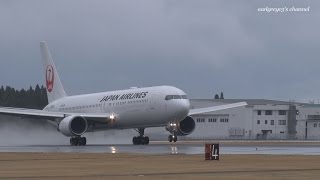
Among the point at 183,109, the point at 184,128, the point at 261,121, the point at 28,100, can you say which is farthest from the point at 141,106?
the point at 261,121

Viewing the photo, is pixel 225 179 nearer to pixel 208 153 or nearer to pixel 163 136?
pixel 208 153

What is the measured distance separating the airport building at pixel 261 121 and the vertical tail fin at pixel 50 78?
153 ft

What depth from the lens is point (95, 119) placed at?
8238 cm

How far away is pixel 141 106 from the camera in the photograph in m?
79.4

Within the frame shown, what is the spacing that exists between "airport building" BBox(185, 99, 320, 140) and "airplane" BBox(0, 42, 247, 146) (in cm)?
5659

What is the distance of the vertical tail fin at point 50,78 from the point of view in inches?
3844

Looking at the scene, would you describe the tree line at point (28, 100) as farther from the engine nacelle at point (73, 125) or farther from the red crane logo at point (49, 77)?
the engine nacelle at point (73, 125)

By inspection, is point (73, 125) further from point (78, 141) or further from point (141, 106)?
point (141, 106)

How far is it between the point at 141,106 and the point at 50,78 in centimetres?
2306

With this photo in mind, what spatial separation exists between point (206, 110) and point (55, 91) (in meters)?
18.6

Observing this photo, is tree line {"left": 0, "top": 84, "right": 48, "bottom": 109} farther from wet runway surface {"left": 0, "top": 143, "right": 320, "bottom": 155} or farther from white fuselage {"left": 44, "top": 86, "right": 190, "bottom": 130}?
wet runway surface {"left": 0, "top": 143, "right": 320, "bottom": 155}

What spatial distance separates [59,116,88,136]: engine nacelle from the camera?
7981cm

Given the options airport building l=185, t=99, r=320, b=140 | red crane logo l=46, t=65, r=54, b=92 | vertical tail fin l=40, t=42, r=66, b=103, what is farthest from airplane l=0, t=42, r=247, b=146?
airport building l=185, t=99, r=320, b=140

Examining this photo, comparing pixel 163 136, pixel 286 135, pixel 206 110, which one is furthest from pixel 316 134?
pixel 206 110
